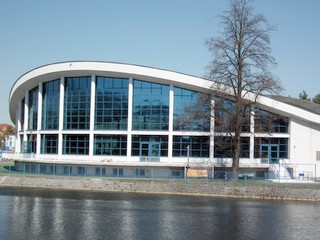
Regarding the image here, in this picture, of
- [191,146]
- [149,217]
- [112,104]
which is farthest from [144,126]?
[149,217]

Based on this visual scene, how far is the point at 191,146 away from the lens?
4744 centimetres

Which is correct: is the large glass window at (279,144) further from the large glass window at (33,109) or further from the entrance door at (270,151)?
the large glass window at (33,109)

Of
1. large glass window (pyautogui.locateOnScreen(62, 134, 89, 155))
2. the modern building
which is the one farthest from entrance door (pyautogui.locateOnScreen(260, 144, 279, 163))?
large glass window (pyautogui.locateOnScreen(62, 134, 89, 155))

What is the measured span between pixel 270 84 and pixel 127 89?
50.7ft

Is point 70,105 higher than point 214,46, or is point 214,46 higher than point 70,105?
point 214,46

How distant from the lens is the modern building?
4625cm

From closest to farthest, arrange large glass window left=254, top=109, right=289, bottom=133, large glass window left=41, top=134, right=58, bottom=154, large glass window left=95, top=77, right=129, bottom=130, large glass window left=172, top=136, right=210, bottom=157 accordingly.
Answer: large glass window left=254, top=109, right=289, bottom=133 < large glass window left=172, top=136, right=210, bottom=157 < large glass window left=95, top=77, right=129, bottom=130 < large glass window left=41, top=134, right=58, bottom=154

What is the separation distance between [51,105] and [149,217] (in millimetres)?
29409

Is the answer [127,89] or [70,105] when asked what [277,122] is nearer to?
[127,89]

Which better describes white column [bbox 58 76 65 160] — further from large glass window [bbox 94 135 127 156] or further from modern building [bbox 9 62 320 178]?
large glass window [bbox 94 135 127 156]

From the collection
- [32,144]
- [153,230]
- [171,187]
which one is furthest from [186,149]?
[153,230]

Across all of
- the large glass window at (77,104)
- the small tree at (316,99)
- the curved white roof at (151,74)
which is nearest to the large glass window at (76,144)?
the large glass window at (77,104)

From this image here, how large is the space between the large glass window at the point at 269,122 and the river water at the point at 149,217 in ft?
36.8

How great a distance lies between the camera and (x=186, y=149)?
4734 centimetres
